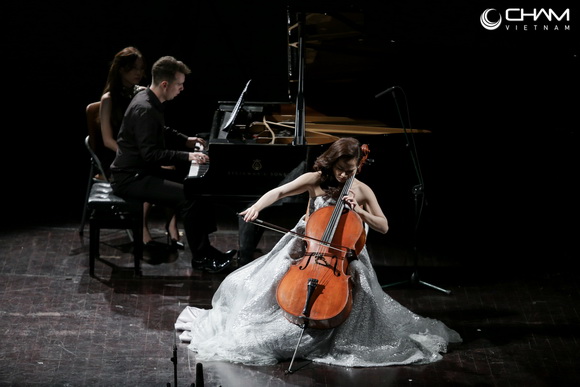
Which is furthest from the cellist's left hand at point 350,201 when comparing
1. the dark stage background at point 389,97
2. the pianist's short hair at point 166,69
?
the pianist's short hair at point 166,69

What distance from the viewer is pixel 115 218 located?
20.7ft

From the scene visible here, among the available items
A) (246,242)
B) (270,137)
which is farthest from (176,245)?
(270,137)

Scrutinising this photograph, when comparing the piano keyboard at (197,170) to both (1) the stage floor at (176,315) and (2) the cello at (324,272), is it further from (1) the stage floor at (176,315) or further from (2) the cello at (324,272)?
(2) the cello at (324,272)

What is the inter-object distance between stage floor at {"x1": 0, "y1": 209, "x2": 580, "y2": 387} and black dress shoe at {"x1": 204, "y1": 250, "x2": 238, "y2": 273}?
90 millimetres

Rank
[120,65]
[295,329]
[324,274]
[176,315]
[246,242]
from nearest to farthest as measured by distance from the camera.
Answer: [324,274] → [295,329] → [176,315] → [246,242] → [120,65]

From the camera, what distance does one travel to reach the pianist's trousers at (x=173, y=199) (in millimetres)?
6387

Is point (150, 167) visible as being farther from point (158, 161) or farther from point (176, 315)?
point (176, 315)

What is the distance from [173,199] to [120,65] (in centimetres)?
102

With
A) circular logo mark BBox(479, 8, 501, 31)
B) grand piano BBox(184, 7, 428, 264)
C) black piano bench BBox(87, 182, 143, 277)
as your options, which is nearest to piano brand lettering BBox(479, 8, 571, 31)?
circular logo mark BBox(479, 8, 501, 31)

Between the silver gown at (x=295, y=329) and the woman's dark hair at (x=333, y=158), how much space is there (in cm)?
10

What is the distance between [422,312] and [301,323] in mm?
1212

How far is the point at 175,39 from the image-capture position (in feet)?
28.0

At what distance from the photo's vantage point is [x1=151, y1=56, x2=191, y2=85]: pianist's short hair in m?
6.27

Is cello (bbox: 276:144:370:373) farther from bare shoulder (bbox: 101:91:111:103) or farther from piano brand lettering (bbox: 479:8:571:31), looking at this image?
piano brand lettering (bbox: 479:8:571:31)
